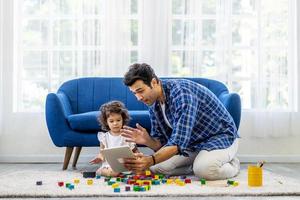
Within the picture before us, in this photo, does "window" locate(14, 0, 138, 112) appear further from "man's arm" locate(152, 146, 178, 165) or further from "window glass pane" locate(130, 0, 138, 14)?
"man's arm" locate(152, 146, 178, 165)

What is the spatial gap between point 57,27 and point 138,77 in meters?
2.20

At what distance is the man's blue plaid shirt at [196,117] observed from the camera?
308cm

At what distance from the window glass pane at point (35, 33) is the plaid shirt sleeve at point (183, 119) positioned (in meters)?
2.28

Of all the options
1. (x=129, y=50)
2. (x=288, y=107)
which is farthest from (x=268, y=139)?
(x=129, y=50)

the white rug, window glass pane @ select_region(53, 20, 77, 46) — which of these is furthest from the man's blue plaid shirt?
window glass pane @ select_region(53, 20, 77, 46)

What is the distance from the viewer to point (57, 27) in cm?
492

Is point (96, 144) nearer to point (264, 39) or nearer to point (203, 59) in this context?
point (203, 59)

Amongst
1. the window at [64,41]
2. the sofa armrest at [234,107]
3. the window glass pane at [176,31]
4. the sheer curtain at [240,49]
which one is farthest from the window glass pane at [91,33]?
the sofa armrest at [234,107]

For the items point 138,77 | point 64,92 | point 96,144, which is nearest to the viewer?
point 138,77

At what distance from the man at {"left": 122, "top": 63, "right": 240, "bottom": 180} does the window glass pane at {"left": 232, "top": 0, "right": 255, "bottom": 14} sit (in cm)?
189

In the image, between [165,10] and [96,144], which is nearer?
[96,144]

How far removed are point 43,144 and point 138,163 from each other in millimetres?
2131

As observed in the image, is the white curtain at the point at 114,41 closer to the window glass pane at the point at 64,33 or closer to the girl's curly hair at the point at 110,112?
the window glass pane at the point at 64,33

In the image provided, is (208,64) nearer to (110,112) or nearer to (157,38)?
(157,38)
